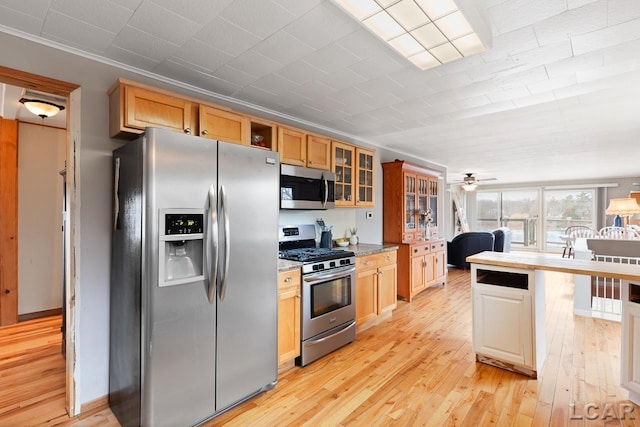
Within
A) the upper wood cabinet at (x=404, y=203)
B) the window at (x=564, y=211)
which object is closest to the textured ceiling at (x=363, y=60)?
the upper wood cabinet at (x=404, y=203)

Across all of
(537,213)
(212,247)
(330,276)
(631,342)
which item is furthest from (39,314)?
(537,213)

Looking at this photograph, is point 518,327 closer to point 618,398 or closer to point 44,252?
point 618,398

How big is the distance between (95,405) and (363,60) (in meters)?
3.06

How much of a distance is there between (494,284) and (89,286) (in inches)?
124

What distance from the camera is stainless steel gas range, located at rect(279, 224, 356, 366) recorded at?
2.73 m

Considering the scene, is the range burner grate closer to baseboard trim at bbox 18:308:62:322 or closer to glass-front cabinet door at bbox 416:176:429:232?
glass-front cabinet door at bbox 416:176:429:232

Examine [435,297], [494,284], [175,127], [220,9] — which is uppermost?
[220,9]

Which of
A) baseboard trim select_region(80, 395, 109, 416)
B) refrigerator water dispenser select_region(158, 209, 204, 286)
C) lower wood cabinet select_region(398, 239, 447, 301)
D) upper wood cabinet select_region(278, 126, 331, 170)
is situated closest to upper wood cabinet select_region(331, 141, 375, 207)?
upper wood cabinet select_region(278, 126, 331, 170)

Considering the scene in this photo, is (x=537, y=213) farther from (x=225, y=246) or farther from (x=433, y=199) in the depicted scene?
(x=225, y=246)

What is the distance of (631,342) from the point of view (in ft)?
6.96

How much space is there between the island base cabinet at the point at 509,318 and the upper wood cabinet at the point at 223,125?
2.35m

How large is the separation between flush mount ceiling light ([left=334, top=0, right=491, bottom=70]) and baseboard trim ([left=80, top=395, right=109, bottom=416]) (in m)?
2.94

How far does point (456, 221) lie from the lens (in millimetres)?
10648

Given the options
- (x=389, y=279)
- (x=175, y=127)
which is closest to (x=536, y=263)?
(x=389, y=279)
